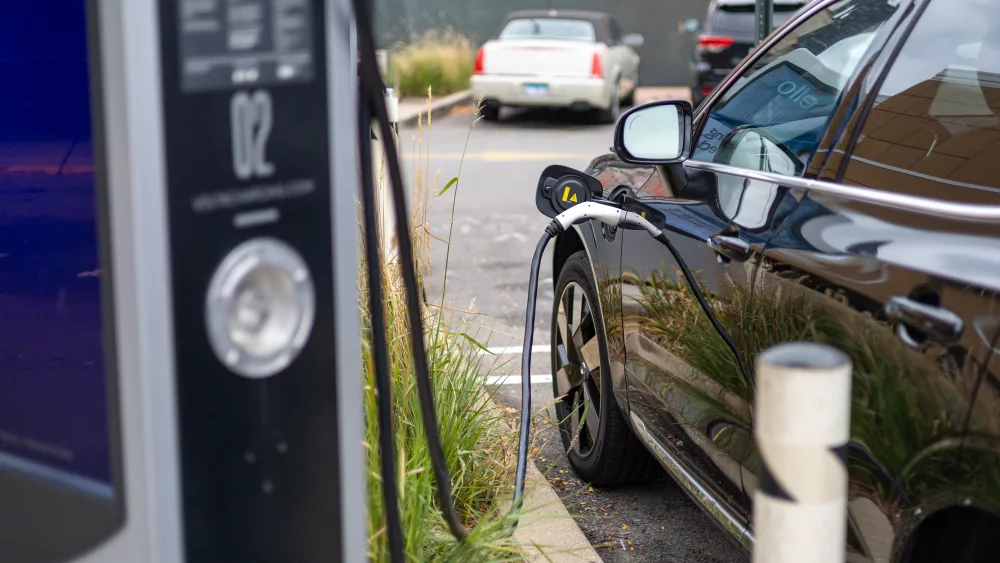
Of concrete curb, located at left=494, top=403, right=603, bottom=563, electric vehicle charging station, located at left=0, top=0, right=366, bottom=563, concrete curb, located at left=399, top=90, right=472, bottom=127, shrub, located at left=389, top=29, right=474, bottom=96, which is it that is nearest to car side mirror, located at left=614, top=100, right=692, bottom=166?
concrete curb, located at left=494, top=403, right=603, bottom=563

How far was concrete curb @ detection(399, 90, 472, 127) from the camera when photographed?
16.4 m

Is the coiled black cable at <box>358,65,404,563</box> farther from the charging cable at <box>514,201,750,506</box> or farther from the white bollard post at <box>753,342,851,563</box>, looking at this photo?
the charging cable at <box>514,201,750,506</box>

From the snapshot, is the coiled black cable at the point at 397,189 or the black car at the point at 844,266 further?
the black car at the point at 844,266

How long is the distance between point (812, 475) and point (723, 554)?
6.73ft

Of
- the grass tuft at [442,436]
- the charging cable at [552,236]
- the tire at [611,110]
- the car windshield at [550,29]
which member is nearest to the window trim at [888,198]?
the charging cable at [552,236]

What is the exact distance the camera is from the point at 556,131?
1605 centimetres

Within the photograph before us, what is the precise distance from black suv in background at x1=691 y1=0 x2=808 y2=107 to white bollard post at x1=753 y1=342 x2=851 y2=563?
1457 centimetres

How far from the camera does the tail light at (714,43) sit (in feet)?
51.6

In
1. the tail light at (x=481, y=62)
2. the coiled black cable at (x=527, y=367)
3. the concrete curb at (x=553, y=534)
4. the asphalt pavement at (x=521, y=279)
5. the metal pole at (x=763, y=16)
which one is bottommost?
the asphalt pavement at (x=521, y=279)

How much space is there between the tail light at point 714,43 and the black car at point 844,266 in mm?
12694

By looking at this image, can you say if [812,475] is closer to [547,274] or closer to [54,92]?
[54,92]

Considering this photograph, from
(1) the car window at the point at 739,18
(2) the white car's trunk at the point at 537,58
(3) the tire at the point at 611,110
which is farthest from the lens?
(3) the tire at the point at 611,110

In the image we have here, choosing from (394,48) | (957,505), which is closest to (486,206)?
(957,505)

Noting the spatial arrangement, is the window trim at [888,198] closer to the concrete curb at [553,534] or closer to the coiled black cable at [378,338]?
the coiled black cable at [378,338]
